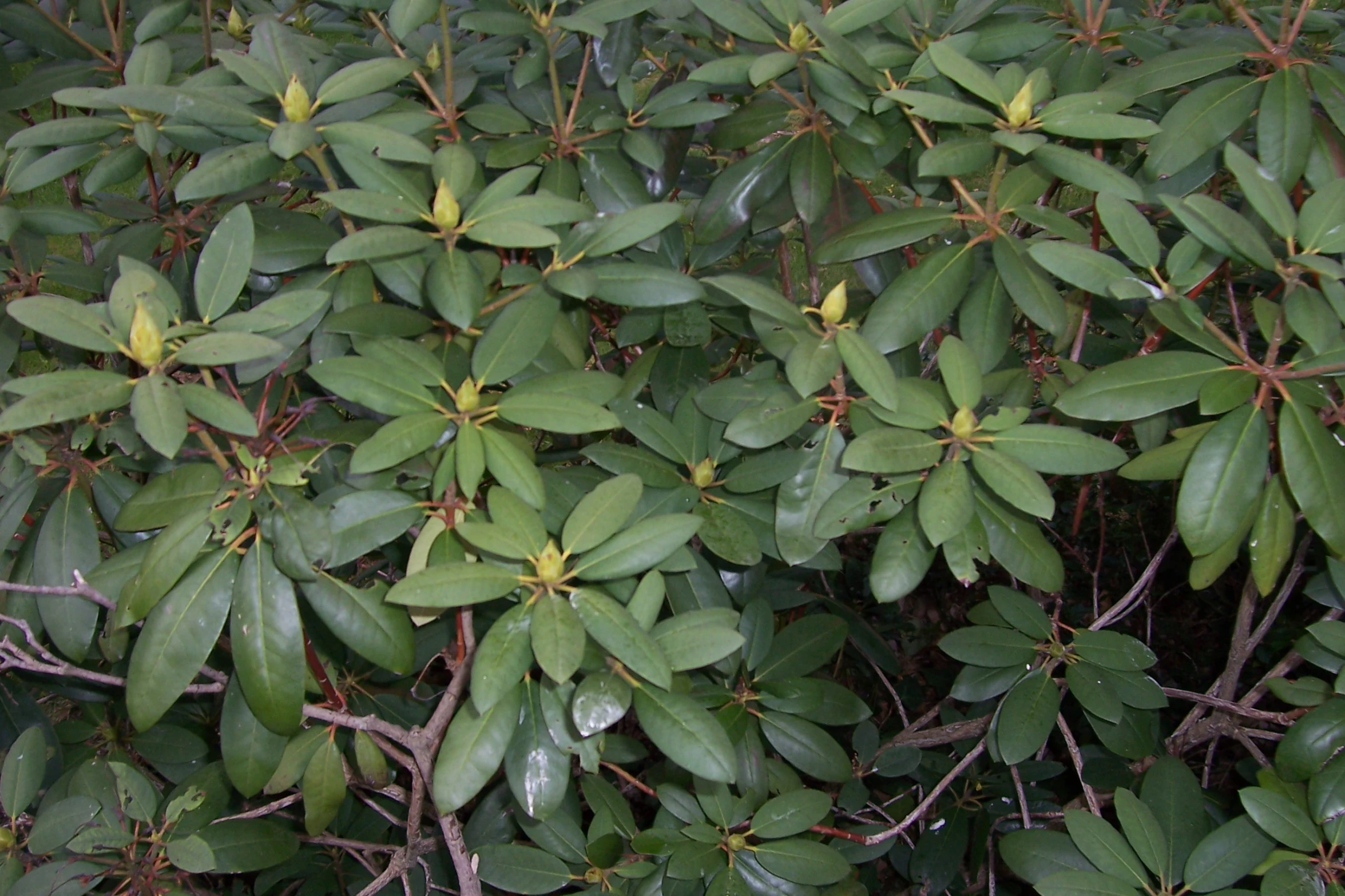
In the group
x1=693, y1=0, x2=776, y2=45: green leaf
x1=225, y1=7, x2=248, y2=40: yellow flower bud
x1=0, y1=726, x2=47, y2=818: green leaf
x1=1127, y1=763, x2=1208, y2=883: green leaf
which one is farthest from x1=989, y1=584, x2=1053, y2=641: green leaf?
x1=225, y1=7, x2=248, y2=40: yellow flower bud

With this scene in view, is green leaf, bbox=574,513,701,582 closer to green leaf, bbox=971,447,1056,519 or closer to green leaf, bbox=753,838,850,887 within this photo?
green leaf, bbox=971,447,1056,519

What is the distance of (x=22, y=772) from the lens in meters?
1.56

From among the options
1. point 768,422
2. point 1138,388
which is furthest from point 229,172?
point 1138,388

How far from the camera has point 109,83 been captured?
2051mm

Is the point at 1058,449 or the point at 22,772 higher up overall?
the point at 1058,449

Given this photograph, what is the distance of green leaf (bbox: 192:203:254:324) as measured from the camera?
50.3 inches

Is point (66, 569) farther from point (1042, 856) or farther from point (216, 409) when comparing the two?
point (1042, 856)

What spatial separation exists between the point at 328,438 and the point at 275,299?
0.69 feet

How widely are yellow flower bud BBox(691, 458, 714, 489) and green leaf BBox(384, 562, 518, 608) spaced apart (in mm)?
419

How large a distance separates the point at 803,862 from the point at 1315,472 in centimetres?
90

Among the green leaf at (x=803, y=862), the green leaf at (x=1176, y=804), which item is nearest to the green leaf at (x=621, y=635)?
the green leaf at (x=803, y=862)

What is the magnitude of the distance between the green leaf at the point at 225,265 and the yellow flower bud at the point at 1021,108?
3.30ft

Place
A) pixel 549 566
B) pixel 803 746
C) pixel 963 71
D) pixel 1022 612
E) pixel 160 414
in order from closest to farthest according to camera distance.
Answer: pixel 160 414 → pixel 549 566 → pixel 963 71 → pixel 803 746 → pixel 1022 612

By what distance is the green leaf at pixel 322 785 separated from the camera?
5.38ft
